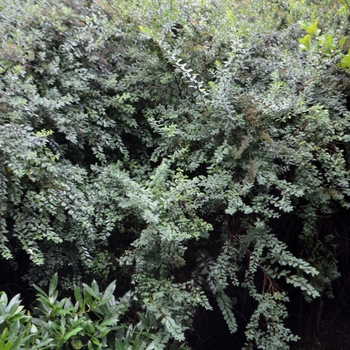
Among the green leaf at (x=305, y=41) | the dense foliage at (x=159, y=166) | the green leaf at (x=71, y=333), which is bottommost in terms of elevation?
the green leaf at (x=71, y=333)

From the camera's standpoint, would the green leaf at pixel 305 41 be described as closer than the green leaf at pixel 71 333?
No

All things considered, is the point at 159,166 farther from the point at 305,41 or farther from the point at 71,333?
the point at 305,41

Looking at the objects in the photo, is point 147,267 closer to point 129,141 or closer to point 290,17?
point 129,141

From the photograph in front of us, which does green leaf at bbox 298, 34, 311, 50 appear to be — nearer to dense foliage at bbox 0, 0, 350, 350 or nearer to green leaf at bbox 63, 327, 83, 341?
dense foliage at bbox 0, 0, 350, 350

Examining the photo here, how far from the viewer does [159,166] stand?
2584 mm

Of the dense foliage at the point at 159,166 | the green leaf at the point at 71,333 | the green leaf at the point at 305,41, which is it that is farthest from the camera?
the green leaf at the point at 305,41

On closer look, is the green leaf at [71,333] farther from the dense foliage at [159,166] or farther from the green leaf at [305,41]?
the green leaf at [305,41]

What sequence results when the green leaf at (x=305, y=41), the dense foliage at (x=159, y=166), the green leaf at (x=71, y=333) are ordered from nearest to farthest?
the green leaf at (x=71, y=333) < the dense foliage at (x=159, y=166) < the green leaf at (x=305, y=41)

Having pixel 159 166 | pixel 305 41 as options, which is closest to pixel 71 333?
pixel 159 166

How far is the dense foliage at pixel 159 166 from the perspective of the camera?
7.92 ft

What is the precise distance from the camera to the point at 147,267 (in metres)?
2.48

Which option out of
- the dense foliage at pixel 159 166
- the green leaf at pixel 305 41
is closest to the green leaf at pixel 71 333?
the dense foliage at pixel 159 166

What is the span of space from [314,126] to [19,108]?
187 cm

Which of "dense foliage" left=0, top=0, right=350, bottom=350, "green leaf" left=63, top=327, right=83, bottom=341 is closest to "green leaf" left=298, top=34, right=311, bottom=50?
"dense foliage" left=0, top=0, right=350, bottom=350
